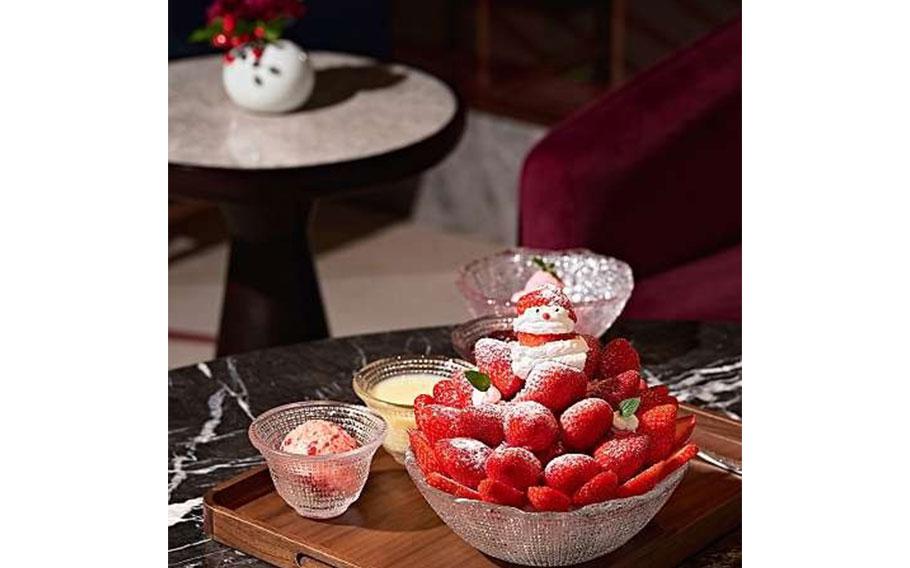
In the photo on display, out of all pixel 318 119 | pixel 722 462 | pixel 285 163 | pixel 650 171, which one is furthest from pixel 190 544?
pixel 318 119

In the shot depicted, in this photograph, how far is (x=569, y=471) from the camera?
1074 millimetres

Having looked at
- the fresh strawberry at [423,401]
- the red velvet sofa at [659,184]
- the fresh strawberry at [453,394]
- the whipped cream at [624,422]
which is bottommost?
the whipped cream at [624,422]

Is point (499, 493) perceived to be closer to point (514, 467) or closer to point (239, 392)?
point (514, 467)

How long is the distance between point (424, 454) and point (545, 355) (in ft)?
0.39

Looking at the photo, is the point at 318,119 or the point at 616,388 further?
the point at 318,119

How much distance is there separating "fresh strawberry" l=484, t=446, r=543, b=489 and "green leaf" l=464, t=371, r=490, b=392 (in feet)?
0.19

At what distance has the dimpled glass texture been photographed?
1.10m

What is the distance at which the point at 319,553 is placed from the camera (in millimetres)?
1212

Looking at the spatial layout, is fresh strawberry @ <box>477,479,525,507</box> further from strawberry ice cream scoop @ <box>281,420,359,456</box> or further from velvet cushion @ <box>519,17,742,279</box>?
velvet cushion @ <box>519,17,742,279</box>

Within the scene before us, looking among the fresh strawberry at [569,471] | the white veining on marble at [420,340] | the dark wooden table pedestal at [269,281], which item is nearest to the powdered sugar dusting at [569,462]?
the fresh strawberry at [569,471]

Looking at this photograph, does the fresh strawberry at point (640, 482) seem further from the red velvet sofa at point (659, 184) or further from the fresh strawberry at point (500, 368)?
the red velvet sofa at point (659, 184)

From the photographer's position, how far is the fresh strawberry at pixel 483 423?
109 centimetres
